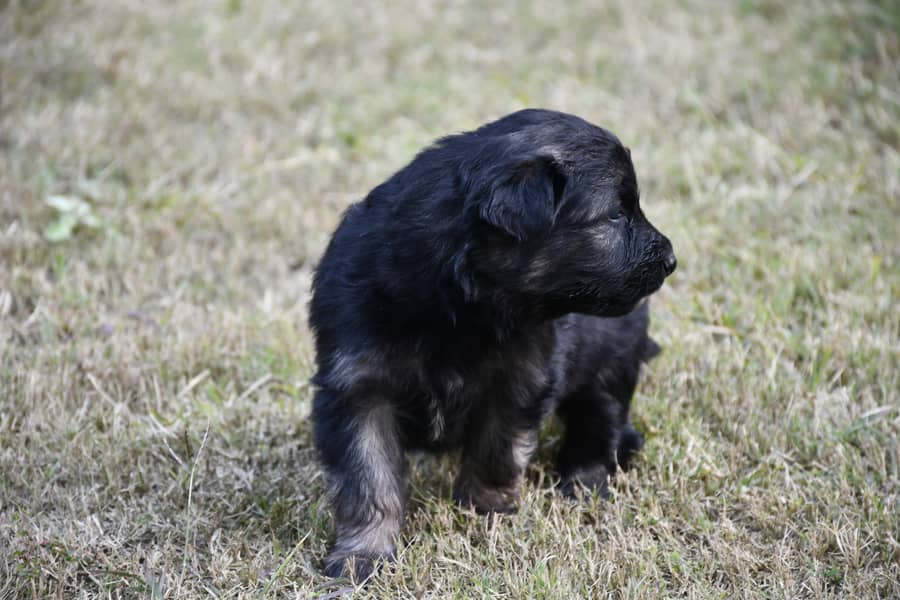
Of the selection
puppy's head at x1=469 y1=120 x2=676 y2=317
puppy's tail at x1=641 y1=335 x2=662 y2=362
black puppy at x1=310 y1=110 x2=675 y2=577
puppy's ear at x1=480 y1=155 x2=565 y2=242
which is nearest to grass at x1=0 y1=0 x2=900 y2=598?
puppy's tail at x1=641 y1=335 x2=662 y2=362

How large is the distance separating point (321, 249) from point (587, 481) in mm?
2327

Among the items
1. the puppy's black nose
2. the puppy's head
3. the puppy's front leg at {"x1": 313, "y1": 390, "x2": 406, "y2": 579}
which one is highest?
the puppy's head

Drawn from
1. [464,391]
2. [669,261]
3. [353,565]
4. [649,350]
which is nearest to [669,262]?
[669,261]

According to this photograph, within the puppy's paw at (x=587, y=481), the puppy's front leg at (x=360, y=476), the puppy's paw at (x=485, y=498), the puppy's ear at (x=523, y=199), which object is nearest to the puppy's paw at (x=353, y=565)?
the puppy's front leg at (x=360, y=476)

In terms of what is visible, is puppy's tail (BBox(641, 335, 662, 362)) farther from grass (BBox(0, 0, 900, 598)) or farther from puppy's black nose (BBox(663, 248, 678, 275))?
puppy's black nose (BBox(663, 248, 678, 275))

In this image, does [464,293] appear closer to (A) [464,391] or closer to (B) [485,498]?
(A) [464,391]

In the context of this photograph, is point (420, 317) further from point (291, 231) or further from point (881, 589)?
point (291, 231)

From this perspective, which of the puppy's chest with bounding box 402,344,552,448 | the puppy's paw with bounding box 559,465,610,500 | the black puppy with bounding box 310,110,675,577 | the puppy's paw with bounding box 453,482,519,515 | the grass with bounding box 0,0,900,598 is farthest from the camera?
the puppy's paw with bounding box 559,465,610,500

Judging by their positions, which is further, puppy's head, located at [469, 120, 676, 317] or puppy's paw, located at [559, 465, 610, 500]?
puppy's paw, located at [559, 465, 610, 500]

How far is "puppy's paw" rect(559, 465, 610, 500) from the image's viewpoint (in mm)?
3975

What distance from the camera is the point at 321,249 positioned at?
18.8ft

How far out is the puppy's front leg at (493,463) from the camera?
355 centimetres

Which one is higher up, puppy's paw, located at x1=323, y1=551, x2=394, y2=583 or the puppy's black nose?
the puppy's black nose

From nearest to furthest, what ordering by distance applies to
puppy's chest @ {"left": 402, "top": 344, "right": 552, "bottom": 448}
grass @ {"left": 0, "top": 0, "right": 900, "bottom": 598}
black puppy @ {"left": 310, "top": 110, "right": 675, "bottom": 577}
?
black puppy @ {"left": 310, "top": 110, "right": 675, "bottom": 577} → puppy's chest @ {"left": 402, "top": 344, "right": 552, "bottom": 448} → grass @ {"left": 0, "top": 0, "right": 900, "bottom": 598}
